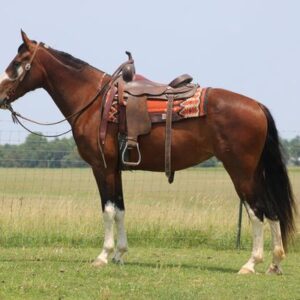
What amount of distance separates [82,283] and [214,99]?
103 inches

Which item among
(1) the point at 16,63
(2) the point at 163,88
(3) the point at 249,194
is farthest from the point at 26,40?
(3) the point at 249,194

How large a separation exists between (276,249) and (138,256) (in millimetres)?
2291

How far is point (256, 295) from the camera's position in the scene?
7.06 meters

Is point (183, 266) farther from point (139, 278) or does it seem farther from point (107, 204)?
point (139, 278)

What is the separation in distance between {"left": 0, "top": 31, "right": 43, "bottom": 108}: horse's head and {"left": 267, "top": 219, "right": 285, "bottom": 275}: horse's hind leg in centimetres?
339

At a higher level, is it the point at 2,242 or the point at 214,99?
the point at 214,99

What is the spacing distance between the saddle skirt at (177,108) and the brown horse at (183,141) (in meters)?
0.07

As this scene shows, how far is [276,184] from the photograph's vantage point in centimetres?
877

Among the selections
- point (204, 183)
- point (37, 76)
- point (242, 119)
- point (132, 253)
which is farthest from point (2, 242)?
point (204, 183)

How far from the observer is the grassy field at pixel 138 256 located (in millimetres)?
7129

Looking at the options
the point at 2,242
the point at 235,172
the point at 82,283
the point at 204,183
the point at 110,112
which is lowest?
the point at 204,183

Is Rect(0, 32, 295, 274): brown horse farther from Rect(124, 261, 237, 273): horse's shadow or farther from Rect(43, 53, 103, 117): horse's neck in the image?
Rect(124, 261, 237, 273): horse's shadow

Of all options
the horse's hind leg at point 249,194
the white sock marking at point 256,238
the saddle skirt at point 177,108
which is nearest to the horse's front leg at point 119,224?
the saddle skirt at point 177,108

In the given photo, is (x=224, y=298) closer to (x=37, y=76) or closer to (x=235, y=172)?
(x=235, y=172)
